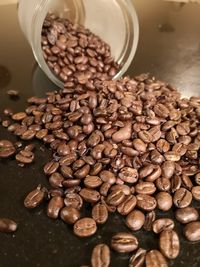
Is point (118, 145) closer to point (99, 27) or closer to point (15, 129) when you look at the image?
point (15, 129)

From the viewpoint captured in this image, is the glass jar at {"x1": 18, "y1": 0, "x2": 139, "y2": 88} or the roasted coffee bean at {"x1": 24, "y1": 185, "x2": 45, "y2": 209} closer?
the roasted coffee bean at {"x1": 24, "y1": 185, "x2": 45, "y2": 209}

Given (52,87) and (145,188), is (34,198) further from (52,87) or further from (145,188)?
(52,87)

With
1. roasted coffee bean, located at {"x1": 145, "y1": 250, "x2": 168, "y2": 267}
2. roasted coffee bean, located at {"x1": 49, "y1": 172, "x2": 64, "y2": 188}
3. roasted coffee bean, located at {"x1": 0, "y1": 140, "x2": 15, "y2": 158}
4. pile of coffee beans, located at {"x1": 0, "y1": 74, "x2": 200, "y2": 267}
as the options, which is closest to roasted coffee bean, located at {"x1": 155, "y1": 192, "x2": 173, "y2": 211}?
pile of coffee beans, located at {"x1": 0, "y1": 74, "x2": 200, "y2": 267}

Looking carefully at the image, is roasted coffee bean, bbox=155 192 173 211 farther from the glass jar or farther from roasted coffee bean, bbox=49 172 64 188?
the glass jar

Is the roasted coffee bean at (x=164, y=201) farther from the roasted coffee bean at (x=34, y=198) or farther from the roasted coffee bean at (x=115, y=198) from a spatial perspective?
the roasted coffee bean at (x=34, y=198)

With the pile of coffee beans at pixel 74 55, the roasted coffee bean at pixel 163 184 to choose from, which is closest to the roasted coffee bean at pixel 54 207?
the roasted coffee bean at pixel 163 184

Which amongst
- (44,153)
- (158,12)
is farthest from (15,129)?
(158,12)

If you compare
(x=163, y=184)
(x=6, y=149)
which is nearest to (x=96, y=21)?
(x=6, y=149)
